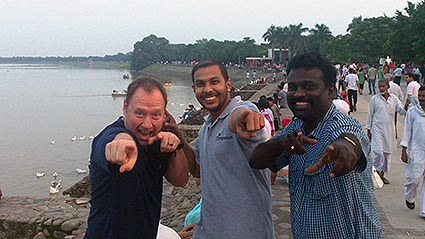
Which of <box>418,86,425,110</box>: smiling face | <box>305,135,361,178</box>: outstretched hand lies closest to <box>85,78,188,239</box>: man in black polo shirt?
<box>305,135,361,178</box>: outstretched hand

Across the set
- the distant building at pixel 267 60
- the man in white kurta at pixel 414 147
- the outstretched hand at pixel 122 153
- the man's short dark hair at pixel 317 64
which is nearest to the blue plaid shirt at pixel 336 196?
the man's short dark hair at pixel 317 64

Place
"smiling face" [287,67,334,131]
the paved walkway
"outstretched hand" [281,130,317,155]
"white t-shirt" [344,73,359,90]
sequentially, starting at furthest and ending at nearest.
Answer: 1. "white t-shirt" [344,73,359,90]
2. the paved walkway
3. "smiling face" [287,67,334,131]
4. "outstretched hand" [281,130,317,155]

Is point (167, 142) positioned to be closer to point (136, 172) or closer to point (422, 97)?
point (136, 172)

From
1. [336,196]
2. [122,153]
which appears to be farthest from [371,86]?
[122,153]

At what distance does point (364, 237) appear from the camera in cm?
216

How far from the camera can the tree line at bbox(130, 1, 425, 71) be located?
1025 inches

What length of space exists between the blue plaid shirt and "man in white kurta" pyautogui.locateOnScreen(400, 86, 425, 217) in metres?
3.88

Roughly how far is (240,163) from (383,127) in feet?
17.2

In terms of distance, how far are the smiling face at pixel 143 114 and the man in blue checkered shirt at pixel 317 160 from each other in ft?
A: 1.59

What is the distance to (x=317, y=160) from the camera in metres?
2.04

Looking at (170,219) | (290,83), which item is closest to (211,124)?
(290,83)

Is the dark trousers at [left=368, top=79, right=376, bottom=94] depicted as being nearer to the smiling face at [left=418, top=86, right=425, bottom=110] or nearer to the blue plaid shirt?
the smiling face at [left=418, top=86, right=425, bottom=110]

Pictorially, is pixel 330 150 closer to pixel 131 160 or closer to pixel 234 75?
pixel 131 160

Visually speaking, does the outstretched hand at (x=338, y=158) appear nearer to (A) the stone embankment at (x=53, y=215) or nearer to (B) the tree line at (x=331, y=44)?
(B) the tree line at (x=331, y=44)
